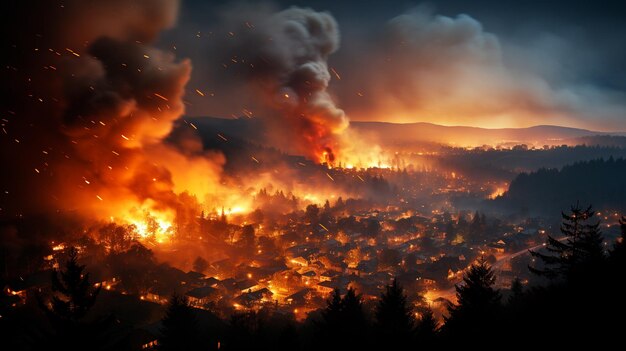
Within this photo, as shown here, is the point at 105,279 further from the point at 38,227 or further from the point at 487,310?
the point at 487,310

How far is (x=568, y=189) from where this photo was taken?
84.4 m

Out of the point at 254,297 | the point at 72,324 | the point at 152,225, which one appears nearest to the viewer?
the point at 72,324

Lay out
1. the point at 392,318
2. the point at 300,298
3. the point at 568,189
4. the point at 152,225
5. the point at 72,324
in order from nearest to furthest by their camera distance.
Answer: the point at 72,324, the point at 392,318, the point at 300,298, the point at 152,225, the point at 568,189

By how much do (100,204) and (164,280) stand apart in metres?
24.3

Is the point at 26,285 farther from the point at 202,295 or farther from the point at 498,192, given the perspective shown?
the point at 498,192

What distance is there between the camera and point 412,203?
2940 inches

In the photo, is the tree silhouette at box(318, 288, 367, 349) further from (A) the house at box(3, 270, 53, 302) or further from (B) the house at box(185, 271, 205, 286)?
(A) the house at box(3, 270, 53, 302)

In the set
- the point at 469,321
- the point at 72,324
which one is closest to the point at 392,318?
the point at 469,321

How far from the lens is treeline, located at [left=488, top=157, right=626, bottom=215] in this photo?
2876 inches

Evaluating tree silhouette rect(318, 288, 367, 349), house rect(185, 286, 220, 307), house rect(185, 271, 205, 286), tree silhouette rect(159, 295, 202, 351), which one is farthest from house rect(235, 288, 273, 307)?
tree silhouette rect(318, 288, 367, 349)

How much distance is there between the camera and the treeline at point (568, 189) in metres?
73.1

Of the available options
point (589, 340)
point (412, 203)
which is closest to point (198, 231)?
point (589, 340)

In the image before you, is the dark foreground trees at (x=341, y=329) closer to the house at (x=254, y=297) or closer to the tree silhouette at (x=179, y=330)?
the tree silhouette at (x=179, y=330)

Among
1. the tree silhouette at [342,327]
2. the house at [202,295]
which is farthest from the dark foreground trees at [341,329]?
the house at [202,295]
